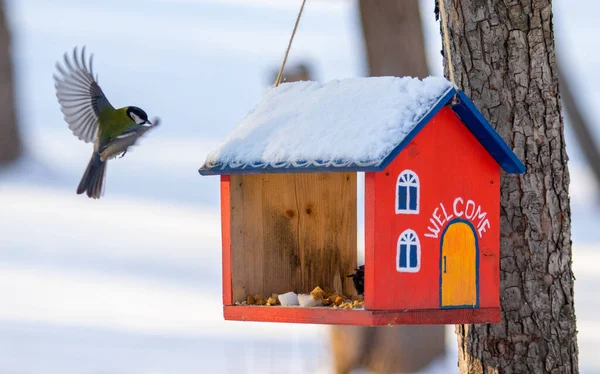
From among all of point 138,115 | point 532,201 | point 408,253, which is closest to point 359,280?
point 408,253

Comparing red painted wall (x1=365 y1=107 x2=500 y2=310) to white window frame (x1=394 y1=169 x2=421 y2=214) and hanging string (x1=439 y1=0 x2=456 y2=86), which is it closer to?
white window frame (x1=394 y1=169 x2=421 y2=214)

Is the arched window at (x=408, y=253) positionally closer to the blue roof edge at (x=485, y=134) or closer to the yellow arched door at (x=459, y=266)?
the yellow arched door at (x=459, y=266)

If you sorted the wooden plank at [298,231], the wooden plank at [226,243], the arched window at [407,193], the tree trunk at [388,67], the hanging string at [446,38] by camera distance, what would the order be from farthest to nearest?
1. the tree trunk at [388,67]
2. the hanging string at [446,38]
3. the wooden plank at [298,231]
4. the wooden plank at [226,243]
5. the arched window at [407,193]

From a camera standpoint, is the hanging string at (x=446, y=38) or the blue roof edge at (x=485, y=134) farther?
the hanging string at (x=446, y=38)

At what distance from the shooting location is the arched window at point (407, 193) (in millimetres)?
2807

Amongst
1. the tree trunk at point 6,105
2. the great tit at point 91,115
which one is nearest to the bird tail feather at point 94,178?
the great tit at point 91,115

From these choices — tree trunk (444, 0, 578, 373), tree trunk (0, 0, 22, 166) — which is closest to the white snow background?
tree trunk (0, 0, 22, 166)

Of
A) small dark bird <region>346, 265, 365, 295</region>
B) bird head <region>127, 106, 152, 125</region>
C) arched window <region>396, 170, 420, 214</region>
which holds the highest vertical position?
bird head <region>127, 106, 152, 125</region>

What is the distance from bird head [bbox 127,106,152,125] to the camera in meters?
3.63

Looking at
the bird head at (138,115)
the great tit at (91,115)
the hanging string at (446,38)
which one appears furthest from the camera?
the great tit at (91,115)

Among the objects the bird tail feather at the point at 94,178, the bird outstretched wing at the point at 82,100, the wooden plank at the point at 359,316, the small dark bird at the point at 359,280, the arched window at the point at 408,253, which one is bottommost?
the wooden plank at the point at 359,316

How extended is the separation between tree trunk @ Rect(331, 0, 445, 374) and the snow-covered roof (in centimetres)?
377

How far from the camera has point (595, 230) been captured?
34.2 ft

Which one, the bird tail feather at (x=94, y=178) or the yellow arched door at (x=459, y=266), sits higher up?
the bird tail feather at (x=94, y=178)
